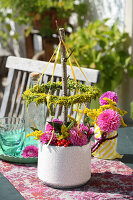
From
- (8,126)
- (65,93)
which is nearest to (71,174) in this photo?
(65,93)

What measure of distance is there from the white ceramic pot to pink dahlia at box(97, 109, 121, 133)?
0.41ft

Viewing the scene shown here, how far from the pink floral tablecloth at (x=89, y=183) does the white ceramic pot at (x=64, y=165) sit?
24mm

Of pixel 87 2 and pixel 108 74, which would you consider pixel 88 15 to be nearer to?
pixel 87 2

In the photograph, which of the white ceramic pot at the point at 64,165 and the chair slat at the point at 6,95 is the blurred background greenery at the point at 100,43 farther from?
the white ceramic pot at the point at 64,165

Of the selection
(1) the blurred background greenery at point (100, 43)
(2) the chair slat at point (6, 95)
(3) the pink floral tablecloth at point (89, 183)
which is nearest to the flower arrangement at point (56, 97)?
(3) the pink floral tablecloth at point (89, 183)

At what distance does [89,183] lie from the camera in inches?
39.7

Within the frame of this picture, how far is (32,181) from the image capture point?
1.02 meters

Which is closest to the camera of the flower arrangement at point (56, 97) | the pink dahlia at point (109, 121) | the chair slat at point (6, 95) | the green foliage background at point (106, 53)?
the flower arrangement at point (56, 97)

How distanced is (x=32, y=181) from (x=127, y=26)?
2.58m

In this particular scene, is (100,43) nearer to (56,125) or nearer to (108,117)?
(108,117)

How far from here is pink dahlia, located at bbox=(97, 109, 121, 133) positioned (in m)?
1.06

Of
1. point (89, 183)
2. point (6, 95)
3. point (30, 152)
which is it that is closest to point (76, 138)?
point (89, 183)

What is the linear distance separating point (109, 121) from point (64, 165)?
0.21 meters

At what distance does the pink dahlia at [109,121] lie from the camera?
1.06m
